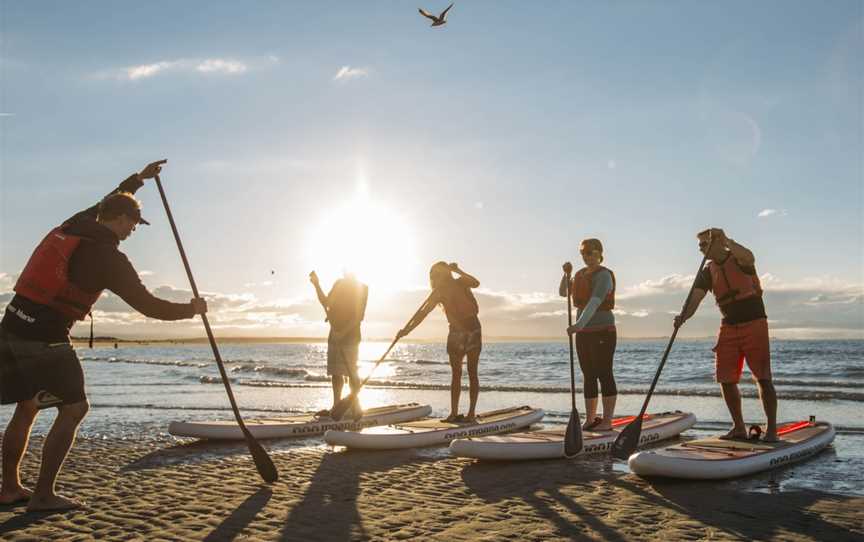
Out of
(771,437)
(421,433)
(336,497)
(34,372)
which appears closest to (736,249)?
(771,437)

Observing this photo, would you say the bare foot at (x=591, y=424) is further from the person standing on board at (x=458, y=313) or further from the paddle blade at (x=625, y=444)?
the person standing on board at (x=458, y=313)

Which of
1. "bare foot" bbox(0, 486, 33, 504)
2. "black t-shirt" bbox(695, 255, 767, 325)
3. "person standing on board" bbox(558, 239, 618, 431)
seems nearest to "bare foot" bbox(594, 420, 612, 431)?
"person standing on board" bbox(558, 239, 618, 431)

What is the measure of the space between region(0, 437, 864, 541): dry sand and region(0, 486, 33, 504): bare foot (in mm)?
128

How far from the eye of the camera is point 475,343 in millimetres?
9305

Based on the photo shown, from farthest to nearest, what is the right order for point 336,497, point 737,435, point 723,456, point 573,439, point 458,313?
point 458,313 < point 737,435 < point 573,439 < point 723,456 < point 336,497

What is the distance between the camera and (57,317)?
15.9ft

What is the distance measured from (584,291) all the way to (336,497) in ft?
13.1

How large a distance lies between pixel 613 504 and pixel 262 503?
2.68 metres

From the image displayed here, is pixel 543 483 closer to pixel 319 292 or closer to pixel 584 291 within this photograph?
pixel 584 291

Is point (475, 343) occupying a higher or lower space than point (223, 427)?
higher

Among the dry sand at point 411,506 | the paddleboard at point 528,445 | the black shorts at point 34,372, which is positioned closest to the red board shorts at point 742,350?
the paddleboard at point 528,445

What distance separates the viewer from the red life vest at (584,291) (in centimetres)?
799

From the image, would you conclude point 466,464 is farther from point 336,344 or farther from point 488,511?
point 336,344

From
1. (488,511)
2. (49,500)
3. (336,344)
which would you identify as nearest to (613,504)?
(488,511)
